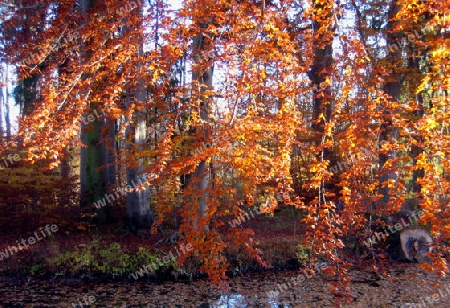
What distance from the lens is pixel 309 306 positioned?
7496mm

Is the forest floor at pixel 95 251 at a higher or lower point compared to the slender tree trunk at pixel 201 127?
lower

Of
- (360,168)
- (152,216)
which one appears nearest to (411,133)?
(360,168)

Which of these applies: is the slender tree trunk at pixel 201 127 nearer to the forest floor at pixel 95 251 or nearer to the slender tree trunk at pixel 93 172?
the forest floor at pixel 95 251

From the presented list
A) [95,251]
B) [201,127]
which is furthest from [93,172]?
[201,127]

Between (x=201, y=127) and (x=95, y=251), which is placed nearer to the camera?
(x=201, y=127)

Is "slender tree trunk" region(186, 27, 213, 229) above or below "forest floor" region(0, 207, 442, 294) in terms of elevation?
above

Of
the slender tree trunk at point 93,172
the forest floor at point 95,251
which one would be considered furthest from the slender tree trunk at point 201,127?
the slender tree trunk at point 93,172

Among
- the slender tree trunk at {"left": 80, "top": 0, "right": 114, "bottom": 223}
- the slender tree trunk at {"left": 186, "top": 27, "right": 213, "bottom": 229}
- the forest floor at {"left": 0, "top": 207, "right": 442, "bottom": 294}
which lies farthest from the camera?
the slender tree trunk at {"left": 80, "top": 0, "right": 114, "bottom": 223}

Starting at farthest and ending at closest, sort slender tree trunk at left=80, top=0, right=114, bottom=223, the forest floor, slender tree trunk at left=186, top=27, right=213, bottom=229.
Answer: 1. slender tree trunk at left=80, top=0, right=114, bottom=223
2. the forest floor
3. slender tree trunk at left=186, top=27, right=213, bottom=229

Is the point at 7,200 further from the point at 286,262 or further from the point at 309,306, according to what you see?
the point at 309,306

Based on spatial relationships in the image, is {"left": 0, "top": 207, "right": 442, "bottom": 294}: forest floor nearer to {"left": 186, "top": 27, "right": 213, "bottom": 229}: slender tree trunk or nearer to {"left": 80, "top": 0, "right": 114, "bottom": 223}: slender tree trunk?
{"left": 80, "top": 0, "right": 114, "bottom": 223}: slender tree trunk

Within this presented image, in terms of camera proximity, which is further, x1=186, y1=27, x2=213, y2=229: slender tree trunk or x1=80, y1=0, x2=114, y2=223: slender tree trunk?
x1=80, y1=0, x2=114, y2=223: slender tree trunk

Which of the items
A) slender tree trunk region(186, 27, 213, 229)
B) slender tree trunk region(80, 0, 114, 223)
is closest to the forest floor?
slender tree trunk region(80, 0, 114, 223)

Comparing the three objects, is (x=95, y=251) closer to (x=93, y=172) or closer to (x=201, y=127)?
(x=93, y=172)
